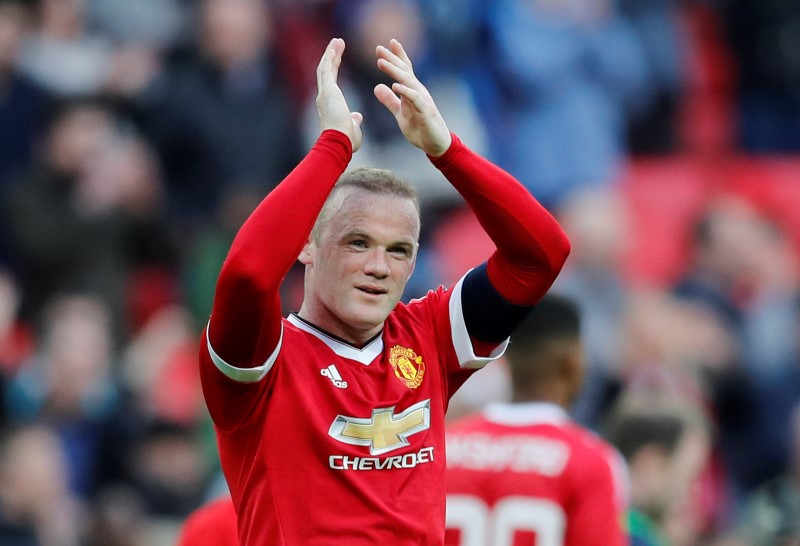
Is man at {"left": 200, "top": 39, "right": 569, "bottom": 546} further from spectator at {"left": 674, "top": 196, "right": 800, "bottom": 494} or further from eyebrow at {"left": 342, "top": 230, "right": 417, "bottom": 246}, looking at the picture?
spectator at {"left": 674, "top": 196, "right": 800, "bottom": 494}

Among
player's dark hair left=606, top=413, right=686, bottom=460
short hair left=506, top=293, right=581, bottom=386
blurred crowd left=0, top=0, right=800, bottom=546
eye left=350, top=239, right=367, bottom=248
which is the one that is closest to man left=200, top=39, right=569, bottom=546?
eye left=350, top=239, right=367, bottom=248

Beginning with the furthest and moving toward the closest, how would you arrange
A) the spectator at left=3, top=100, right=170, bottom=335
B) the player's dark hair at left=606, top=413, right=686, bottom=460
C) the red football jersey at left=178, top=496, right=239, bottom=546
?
the spectator at left=3, top=100, right=170, bottom=335 → the player's dark hair at left=606, top=413, right=686, bottom=460 → the red football jersey at left=178, top=496, right=239, bottom=546

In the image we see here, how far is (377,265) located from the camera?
358cm

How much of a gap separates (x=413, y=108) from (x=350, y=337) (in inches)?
22.9

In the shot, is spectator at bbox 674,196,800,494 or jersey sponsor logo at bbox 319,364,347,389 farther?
spectator at bbox 674,196,800,494

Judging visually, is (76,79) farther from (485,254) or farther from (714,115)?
(714,115)

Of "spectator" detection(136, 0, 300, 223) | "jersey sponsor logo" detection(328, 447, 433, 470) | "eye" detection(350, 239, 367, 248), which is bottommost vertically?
"jersey sponsor logo" detection(328, 447, 433, 470)

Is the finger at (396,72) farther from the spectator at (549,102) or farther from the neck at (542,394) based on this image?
the spectator at (549,102)

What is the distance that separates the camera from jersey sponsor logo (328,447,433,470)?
3.52 m

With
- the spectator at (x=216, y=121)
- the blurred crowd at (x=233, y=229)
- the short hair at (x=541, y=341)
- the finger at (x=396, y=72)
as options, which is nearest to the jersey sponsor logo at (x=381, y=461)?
the finger at (x=396, y=72)

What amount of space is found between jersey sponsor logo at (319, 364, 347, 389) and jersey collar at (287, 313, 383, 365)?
55mm

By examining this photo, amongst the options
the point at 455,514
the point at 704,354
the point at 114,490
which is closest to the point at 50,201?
the point at 114,490

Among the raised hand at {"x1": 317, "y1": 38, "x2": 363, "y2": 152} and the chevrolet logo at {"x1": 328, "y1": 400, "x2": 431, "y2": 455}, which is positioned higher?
the raised hand at {"x1": 317, "y1": 38, "x2": 363, "y2": 152}

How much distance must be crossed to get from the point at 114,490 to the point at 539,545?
4.09 metres
